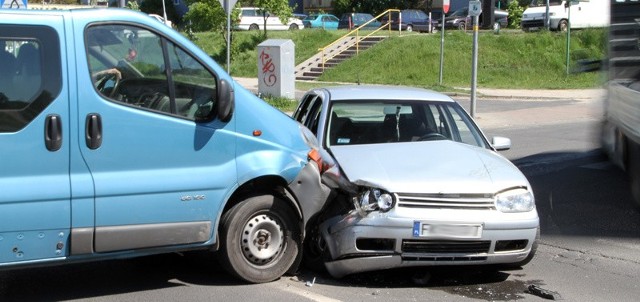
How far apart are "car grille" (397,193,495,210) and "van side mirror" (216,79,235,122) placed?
142cm

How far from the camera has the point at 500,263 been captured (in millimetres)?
6777

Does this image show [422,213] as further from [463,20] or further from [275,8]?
[463,20]

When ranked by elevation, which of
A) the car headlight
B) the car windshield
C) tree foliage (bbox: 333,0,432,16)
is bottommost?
the car headlight

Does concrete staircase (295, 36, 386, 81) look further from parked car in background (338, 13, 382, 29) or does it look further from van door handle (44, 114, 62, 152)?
van door handle (44, 114, 62, 152)

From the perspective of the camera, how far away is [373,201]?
6.44 meters

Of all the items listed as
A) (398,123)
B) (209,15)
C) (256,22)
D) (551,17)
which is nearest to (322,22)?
(256,22)

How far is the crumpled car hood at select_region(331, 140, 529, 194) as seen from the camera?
254 inches

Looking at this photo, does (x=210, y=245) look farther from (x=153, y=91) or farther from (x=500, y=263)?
(x=500, y=263)

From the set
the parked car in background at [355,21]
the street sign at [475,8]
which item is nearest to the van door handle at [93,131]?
the street sign at [475,8]

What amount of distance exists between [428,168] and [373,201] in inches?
24.2

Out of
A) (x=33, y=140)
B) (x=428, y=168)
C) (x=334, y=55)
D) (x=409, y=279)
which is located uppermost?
(x=334, y=55)

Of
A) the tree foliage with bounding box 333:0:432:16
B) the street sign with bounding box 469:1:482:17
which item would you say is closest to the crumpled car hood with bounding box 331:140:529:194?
the street sign with bounding box 469:1:482:17

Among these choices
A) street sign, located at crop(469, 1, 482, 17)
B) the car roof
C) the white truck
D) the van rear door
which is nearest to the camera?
the van rear door

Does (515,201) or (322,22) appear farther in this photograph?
(322,22)
